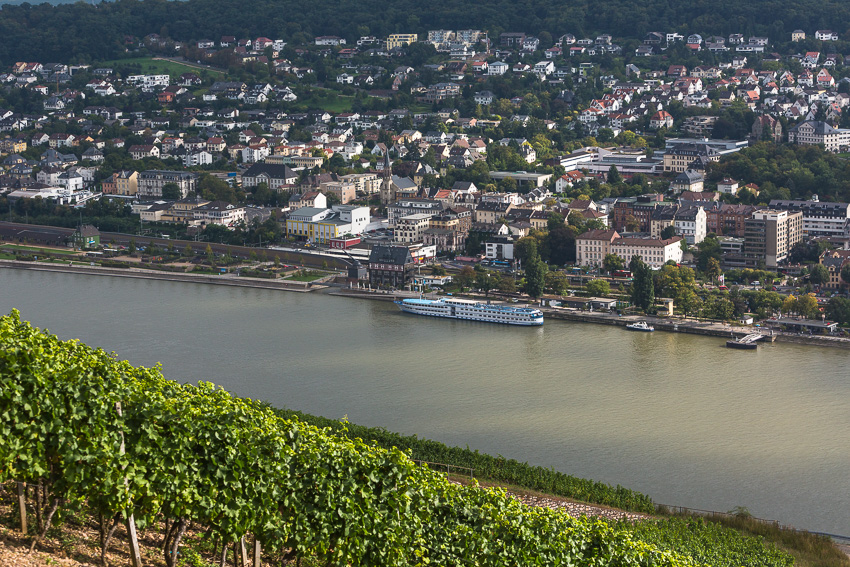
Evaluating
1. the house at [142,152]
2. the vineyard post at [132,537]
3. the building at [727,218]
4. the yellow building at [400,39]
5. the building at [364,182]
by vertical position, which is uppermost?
the yellow building at [400,39]

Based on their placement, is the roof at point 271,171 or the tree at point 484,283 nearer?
the tree at point 484,283

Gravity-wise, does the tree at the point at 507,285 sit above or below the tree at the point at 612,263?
below

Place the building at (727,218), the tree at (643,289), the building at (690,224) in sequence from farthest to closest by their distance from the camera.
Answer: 1. the building at (727,218)
2. the building at (690,224)
3. the tree at (643,289)

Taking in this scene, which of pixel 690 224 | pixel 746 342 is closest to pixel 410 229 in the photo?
pixel 690 224

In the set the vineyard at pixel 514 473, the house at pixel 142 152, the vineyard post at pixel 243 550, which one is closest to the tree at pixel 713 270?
the vineyard at pixel 514 473

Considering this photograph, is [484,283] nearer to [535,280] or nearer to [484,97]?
[535,280]

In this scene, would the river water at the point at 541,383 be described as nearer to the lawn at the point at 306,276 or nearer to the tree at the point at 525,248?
the lawn at the point at 306,276

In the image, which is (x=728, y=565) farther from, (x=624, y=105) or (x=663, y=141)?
(x=624, y=105)

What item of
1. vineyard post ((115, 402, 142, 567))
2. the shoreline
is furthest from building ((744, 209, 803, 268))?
vineyard post ((115, 402, 142, 567))
